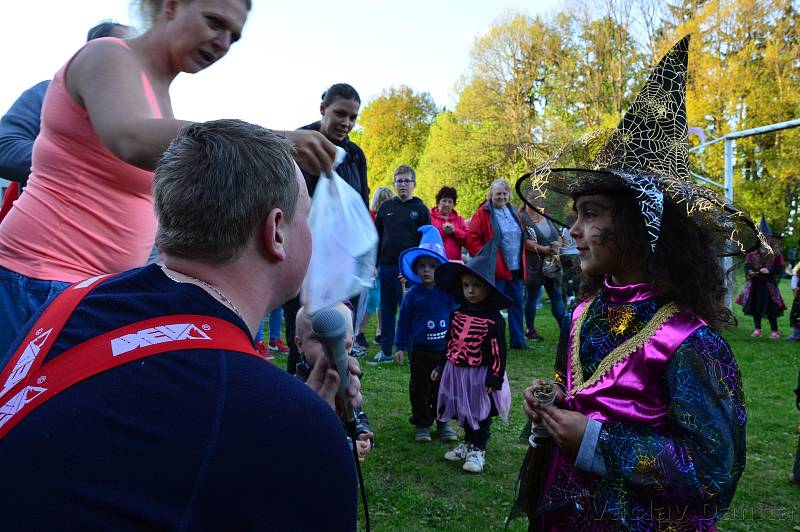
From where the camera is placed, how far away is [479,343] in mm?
4648

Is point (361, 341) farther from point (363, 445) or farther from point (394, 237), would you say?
point (363, 445)

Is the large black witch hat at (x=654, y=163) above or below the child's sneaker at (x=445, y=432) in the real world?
above

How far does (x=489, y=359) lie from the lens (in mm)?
4609

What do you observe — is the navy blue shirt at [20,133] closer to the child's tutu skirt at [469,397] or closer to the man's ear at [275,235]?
the man's ear at [275,235]

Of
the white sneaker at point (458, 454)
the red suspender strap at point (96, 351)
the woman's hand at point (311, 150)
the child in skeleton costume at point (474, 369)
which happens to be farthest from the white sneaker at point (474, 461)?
the red suspender strap at point (96, 351)

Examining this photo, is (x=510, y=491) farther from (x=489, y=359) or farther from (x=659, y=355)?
(x=659, y=355)

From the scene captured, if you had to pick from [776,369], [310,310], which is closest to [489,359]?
[310,310]

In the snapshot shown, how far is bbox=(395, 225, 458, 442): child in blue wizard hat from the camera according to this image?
5047mm

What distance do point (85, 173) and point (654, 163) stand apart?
197 centimetres

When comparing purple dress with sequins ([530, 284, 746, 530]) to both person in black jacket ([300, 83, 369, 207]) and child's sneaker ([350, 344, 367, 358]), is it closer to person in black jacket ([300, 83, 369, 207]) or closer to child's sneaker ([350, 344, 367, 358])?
person in black jacket ([300, 83, 369, 207])

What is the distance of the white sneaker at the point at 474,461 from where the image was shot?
171 inches

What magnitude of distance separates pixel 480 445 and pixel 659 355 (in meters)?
2.69

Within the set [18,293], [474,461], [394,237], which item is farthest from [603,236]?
[394,237]

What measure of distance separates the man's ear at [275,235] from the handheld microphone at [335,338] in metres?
0.39
